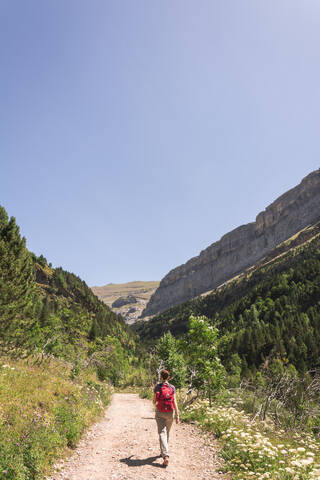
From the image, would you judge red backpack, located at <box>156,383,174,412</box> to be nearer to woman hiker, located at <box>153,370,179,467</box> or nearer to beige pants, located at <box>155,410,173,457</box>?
woman hiker, located at <box>153,370,179,467</box>

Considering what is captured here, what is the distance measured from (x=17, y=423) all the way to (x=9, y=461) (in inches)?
61.8

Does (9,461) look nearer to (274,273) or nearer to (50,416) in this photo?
(50,416)

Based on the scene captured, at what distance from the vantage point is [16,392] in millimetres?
7691

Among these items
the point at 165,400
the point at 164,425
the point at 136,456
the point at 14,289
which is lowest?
the point at 136,456

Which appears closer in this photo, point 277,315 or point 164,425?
point 164,425

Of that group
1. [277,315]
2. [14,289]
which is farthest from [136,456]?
[277,315]

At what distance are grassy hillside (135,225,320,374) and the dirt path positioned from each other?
5.93 metres

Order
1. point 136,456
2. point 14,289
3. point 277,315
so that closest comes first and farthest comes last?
point 136,456 → point 14,289 → point 277,315

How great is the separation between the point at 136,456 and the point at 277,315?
345ft

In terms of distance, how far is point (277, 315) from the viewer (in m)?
98.2

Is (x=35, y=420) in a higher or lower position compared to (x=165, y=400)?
Result: higher

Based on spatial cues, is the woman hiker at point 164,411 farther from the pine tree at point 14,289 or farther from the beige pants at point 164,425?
the pine tree at point 14,289

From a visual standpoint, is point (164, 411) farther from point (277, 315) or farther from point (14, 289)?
point (277, 315)

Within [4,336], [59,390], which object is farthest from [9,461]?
[4,336]
